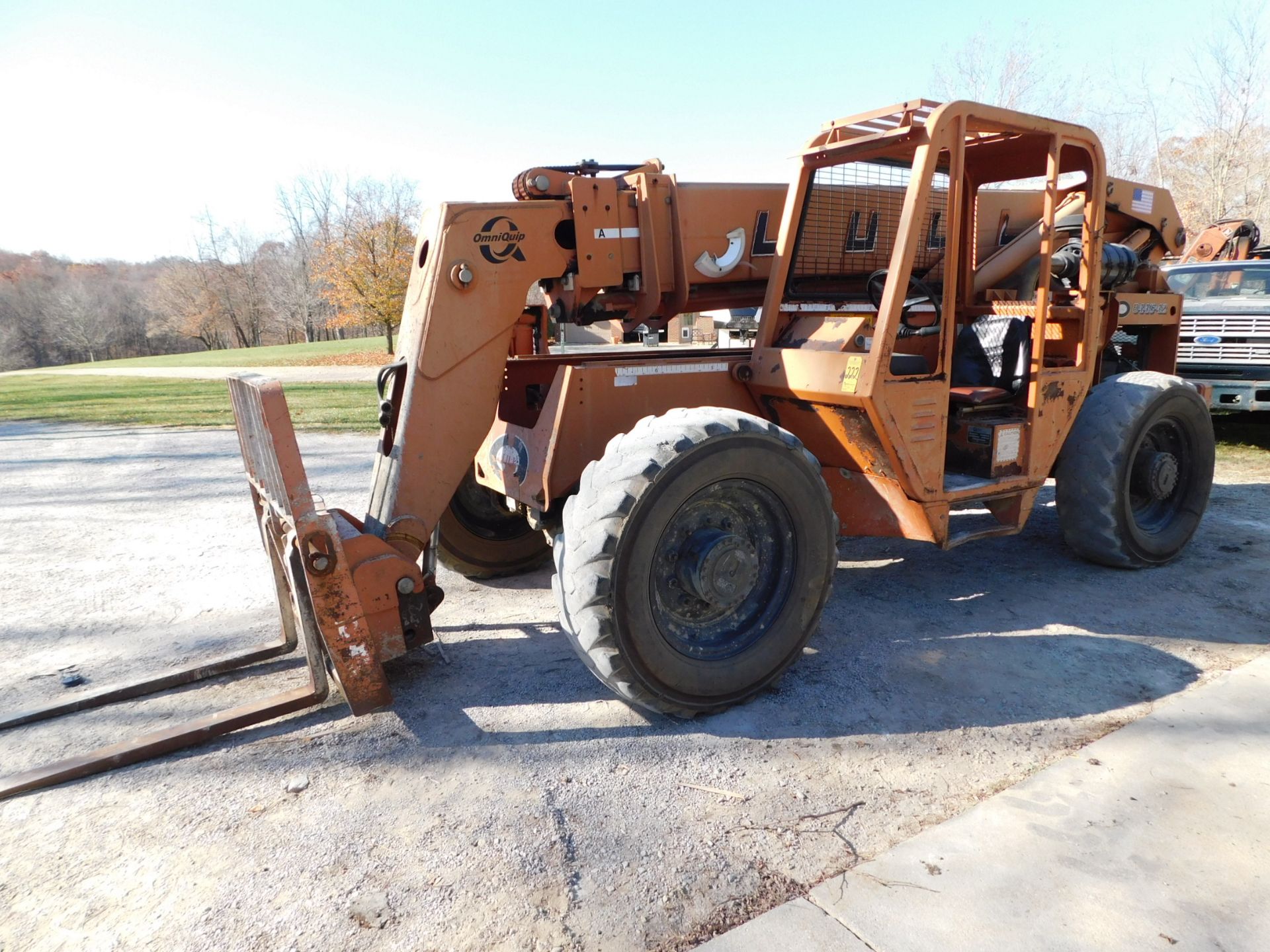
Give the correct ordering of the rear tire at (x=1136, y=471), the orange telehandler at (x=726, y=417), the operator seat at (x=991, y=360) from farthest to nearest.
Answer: the rear tire at (x=1136, y=471)
the operator seat at (x=991, y=360)
the orange telehandler at (x=726, y=417)

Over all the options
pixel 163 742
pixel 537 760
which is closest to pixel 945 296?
pixel 537 760

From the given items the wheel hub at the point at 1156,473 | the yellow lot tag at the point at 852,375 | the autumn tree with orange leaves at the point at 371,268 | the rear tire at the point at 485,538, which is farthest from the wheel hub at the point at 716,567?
the autumn tree with orange leaves at the point at 371,268

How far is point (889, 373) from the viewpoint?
380cm

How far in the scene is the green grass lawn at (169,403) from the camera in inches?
563

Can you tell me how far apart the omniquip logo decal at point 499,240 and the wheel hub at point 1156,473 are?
13.6 ft

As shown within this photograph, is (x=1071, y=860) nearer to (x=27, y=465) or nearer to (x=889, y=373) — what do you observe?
(x=889, y=373)

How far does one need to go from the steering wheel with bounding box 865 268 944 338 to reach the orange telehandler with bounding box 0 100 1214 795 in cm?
3

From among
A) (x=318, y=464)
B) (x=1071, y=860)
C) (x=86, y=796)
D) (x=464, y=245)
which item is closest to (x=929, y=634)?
(x=1071, y=860)

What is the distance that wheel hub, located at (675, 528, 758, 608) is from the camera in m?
3.33

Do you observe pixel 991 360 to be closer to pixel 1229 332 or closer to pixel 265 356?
pixel 1229 332

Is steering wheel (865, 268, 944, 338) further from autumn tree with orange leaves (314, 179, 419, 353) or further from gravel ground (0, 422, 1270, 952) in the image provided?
autumn tree with orange leaves (314, 179, 419, 353)

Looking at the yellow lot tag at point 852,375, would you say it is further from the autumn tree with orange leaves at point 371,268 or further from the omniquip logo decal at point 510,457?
the autumn tree with orange leaves at point 371,268

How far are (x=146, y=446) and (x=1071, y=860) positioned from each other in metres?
12.6

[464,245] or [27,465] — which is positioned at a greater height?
[464,245]
